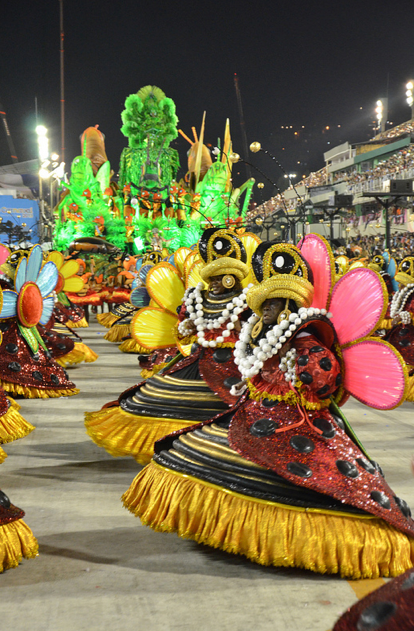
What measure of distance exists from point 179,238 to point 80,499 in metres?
23.5

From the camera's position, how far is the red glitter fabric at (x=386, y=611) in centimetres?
122

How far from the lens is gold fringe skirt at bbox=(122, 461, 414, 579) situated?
2525mm

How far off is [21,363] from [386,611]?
543 centimetres

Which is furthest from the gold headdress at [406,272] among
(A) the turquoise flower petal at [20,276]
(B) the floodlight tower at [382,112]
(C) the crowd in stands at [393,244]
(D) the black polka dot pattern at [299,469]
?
(B) the floodlight tower at [382,112]

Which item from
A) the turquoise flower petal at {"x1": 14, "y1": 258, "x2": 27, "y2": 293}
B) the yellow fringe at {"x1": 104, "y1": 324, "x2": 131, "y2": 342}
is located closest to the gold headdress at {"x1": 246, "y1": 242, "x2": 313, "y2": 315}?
the turquoise flower petal at {"x1": 14, "y1": 258, "x2": 27, "y2": 293}

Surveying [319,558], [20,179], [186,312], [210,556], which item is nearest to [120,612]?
[210,556]

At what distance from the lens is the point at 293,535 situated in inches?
101

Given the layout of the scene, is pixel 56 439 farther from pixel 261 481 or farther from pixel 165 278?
pixel 261 481

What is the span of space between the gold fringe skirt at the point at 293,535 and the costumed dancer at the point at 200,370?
121cm

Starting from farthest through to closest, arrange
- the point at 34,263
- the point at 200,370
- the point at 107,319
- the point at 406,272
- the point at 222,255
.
→ the point at 107,319
the point at 406,272
the point at 34,263
the point at 222,255
the point at 200,370

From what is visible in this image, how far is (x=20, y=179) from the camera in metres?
36.6

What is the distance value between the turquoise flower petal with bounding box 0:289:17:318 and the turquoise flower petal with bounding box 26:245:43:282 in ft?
0.67

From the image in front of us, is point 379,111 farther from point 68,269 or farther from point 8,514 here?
point 8,514

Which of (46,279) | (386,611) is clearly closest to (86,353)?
(46,279)
